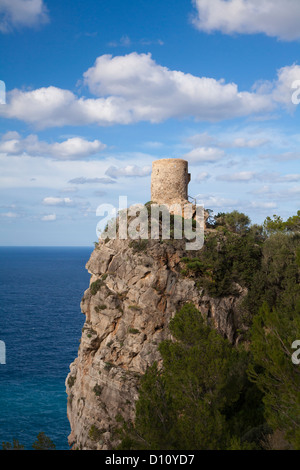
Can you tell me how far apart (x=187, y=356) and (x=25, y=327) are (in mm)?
54937

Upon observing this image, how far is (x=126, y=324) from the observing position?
28.7 m

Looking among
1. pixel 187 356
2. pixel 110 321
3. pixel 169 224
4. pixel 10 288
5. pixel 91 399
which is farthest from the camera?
pixel 10 288

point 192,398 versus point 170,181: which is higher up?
point 170,181

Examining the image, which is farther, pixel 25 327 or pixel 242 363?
pixel 25 327

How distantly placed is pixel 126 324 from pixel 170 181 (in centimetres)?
1451

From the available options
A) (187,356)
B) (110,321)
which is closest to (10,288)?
(110,321)

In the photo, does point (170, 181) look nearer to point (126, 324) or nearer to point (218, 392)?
point (126, 324)

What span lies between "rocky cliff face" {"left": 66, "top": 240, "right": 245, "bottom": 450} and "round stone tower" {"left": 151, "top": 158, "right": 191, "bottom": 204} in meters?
6.97

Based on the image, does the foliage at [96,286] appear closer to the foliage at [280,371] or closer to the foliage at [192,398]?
the foliage at [192,398]

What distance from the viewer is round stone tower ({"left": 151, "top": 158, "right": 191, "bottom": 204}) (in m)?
36.2

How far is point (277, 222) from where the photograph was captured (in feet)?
127

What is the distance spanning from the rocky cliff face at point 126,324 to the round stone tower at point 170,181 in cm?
697

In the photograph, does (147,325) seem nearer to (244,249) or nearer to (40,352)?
(244,249)

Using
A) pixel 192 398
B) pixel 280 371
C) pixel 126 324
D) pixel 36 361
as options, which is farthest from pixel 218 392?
pixel 36 361
